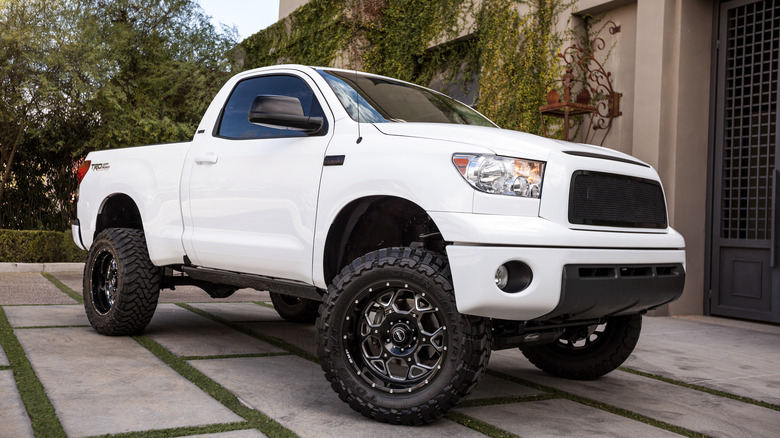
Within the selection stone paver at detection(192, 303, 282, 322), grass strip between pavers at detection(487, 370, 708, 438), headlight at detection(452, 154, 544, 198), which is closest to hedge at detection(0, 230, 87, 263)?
stone paver at detection(192, 303, 282, 322)

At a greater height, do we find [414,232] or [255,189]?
[255,189]

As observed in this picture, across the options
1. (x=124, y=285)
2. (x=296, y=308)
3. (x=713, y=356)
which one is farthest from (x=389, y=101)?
(x=713, y=356)

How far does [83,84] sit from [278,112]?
34.1ft

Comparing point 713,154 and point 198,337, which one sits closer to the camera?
point 198,337

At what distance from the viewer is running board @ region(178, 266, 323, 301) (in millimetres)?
4231

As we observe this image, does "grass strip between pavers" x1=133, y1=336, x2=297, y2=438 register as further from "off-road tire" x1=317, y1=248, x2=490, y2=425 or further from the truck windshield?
the truck windshield

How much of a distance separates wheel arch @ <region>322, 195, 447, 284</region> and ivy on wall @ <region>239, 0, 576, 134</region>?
5.00 meters

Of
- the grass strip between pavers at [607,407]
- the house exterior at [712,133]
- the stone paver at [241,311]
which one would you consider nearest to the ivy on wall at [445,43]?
the house exterior at [712,133]

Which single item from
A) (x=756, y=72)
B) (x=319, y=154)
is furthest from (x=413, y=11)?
(x=319, y=154)

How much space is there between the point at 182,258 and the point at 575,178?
3.00 m

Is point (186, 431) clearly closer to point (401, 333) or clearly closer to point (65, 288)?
point (401, 333)

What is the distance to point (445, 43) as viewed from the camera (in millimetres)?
12086

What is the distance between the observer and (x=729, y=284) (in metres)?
8.20

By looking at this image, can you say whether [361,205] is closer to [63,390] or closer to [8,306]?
[63,390]
